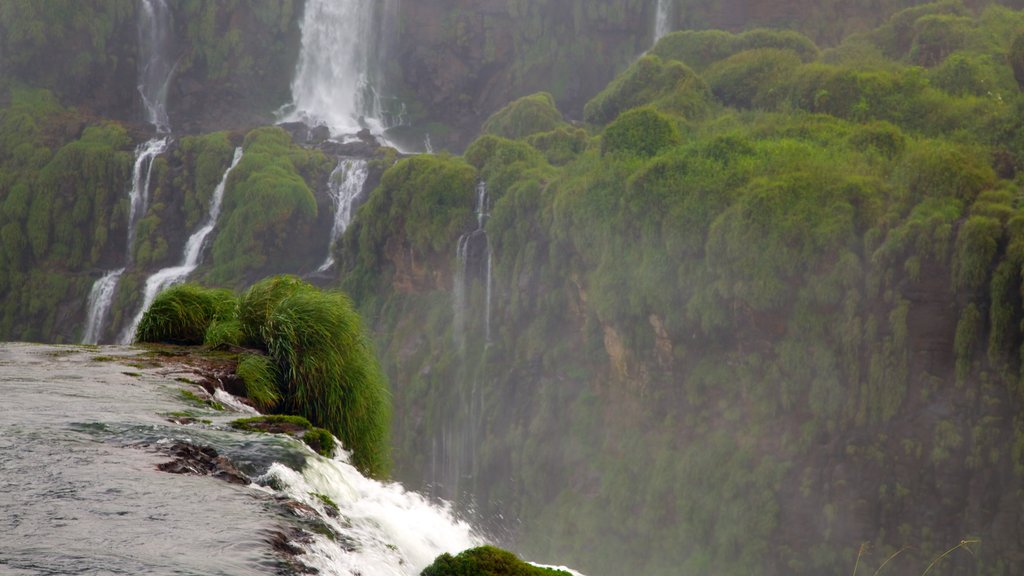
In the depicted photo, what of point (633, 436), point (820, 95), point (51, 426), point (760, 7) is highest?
point (760, 7)

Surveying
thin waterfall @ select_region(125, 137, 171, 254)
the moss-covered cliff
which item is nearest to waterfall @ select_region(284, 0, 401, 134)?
thin waterfall @ select_region(125, 137, 171, 254)

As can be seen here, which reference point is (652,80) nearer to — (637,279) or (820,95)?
(820,95)

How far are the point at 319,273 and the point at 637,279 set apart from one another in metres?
17.3

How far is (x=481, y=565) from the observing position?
22.0ft

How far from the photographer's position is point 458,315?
130ft

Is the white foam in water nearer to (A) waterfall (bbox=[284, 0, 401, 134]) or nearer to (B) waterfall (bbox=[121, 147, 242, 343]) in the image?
(B) waterfall (bbox=[121, 147, 242, 343])

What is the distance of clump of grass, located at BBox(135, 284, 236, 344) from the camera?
14305 millimetres

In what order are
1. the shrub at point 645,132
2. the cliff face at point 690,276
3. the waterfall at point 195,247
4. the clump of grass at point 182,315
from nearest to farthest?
the clump of grass at point 182,315 < the cliff face at point 690,276 < the shrub at point 645,132 < the waterfall at point 195,247

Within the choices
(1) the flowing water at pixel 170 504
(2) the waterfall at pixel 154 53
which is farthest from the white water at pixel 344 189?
(1) the flowing water at pixel 170 504

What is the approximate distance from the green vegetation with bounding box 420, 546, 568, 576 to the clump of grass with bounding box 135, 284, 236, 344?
794cm

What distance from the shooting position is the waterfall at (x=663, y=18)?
55.2 m

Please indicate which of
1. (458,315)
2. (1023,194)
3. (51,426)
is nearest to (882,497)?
(1023,194)

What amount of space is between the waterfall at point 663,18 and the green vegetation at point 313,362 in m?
44.4

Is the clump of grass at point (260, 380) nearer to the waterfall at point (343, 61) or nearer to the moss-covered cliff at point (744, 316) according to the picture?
the moss-covered cliff at point (744, 316)
